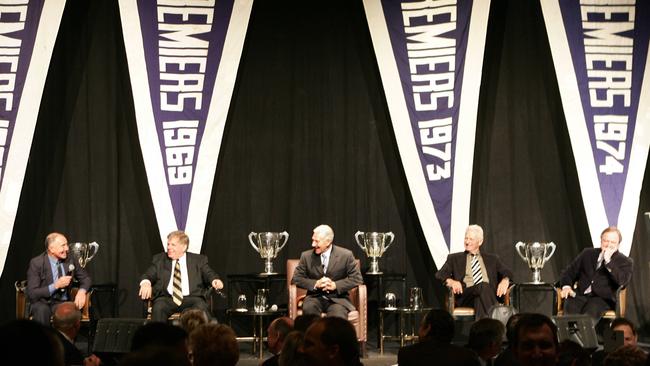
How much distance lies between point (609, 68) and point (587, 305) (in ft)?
7.34

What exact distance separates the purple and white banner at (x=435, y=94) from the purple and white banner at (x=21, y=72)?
2.87 meters

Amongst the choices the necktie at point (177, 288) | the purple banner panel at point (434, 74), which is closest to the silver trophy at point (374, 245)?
the purple banner panel at point (434, 74)

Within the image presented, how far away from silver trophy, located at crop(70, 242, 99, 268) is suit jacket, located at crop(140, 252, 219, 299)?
731 mm

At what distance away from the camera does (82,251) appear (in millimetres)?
8609

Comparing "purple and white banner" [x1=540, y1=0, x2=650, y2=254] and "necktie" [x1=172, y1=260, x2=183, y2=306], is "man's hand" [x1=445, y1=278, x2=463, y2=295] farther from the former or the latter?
"necktie" [x1=172, y1=260, x2=183, y2=306]

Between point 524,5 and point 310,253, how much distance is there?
10.4 ft

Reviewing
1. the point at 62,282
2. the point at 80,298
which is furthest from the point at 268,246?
the point at 62,282

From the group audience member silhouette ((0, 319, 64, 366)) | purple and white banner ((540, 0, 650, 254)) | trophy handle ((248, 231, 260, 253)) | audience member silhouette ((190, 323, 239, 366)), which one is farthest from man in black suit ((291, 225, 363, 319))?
audience member silhouette ((0, 319, 64, 366))

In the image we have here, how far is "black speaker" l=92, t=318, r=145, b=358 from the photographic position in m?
5.11

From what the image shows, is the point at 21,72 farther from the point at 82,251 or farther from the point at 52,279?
the point at 52,279

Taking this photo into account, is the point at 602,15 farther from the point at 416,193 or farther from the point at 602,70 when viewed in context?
the point at 416,193

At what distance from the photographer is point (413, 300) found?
8359 mm

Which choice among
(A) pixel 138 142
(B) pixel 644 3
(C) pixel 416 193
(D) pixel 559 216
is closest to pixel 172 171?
(A) pixel 138 142

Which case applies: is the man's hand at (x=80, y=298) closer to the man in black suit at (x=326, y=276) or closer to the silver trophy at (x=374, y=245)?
the man in black suit at (x=326, y=276)
